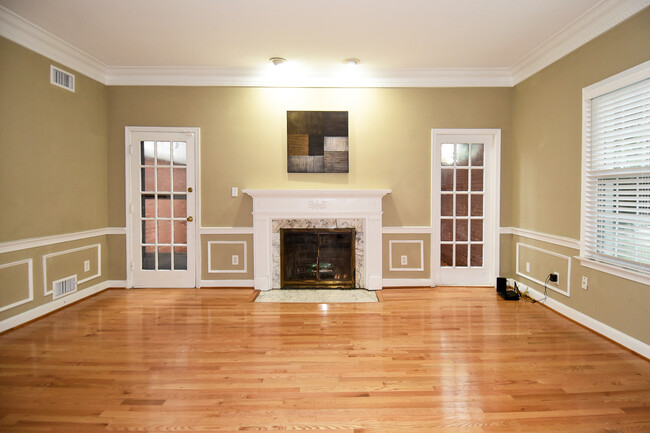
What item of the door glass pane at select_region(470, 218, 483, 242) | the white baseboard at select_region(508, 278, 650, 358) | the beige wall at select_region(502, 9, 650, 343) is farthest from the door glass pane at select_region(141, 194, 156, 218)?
the white baseboard at select_region(508, 278, 650, 358)

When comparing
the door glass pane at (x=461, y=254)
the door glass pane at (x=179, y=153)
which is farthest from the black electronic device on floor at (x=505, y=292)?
the door glass pane at (x=179, y=153)

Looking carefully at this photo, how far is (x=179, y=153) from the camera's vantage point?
4.62 m

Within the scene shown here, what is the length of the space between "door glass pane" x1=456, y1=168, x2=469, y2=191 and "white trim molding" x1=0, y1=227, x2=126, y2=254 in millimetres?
4519

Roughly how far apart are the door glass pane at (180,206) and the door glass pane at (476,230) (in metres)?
3.88

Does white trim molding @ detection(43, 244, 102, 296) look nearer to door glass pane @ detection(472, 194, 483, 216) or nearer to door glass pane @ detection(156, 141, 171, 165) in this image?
door glass pane @ detection(156, 141, 171, 165)

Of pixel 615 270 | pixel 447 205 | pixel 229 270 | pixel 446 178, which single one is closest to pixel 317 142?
pixel 446 178

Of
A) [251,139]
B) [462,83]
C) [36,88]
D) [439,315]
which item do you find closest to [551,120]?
[462,83]

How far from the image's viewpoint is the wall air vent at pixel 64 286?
380 centimetres

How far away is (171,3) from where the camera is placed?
296 centimetres

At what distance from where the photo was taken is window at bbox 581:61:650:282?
2.73m

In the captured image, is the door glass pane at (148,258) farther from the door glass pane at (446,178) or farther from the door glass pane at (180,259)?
the door glass pane at (446,178)

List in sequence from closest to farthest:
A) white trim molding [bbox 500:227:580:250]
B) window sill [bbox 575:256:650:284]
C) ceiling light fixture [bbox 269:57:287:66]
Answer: window sill [bbox 575:256:650:284]
white trim molding [bbox 500:227:580:250]
ceiling light fixture [bbox 269:57:287:66]

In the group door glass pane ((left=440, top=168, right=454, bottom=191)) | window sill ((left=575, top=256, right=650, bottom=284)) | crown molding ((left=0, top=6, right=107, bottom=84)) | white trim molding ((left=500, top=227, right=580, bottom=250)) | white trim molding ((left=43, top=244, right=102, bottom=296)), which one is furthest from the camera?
door glass pane ((left=440, top=168, right=454, bottom=191))

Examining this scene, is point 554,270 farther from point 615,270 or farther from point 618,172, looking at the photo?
point 618,172
